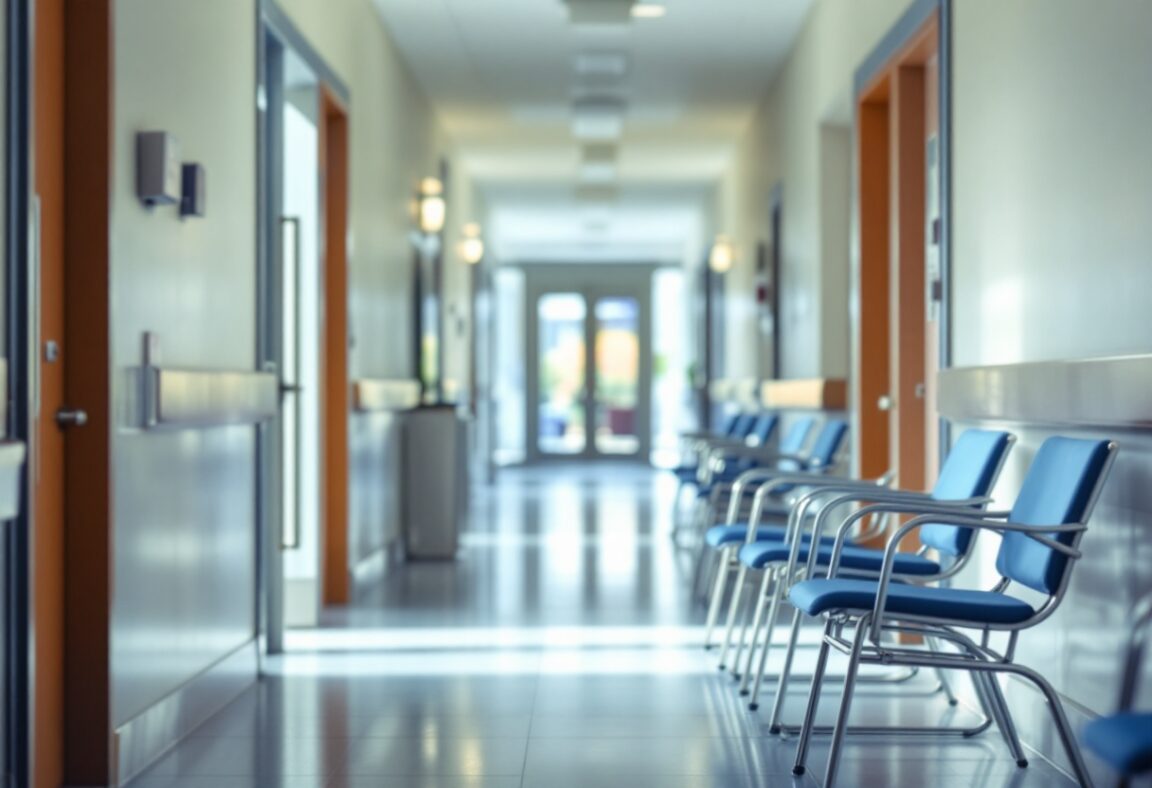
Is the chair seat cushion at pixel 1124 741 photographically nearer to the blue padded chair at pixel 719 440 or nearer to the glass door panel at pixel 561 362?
the blue padded chair at pixel 719 440

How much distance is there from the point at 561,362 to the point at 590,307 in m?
0.90

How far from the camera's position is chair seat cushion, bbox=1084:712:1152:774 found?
182cm

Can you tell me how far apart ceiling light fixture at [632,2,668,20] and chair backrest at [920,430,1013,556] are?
4.21 metres

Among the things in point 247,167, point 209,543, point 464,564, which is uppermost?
point 247,167

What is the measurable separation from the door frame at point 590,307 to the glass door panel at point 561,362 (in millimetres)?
65

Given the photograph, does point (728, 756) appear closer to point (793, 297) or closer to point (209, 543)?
point (209, 543)

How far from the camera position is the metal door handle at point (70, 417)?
3.43 m

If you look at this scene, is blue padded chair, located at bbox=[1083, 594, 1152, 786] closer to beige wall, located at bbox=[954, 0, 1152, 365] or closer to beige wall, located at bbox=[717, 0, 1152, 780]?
beige wall, located at bbox=[717, 0, 1152, 780]

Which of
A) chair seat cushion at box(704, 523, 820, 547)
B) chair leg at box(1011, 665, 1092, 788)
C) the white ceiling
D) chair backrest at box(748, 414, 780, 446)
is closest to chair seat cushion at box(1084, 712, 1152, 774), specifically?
chair leg at box(1011, 665, 1092, 788)

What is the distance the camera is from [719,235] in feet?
45.5

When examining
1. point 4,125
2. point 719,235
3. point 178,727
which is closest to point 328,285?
point 178,727

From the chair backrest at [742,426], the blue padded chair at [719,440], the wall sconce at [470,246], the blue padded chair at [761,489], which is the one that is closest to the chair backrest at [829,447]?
the blue padded chair at [761,489]

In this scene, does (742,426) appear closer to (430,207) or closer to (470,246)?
(430,207)

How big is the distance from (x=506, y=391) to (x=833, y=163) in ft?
44.6
